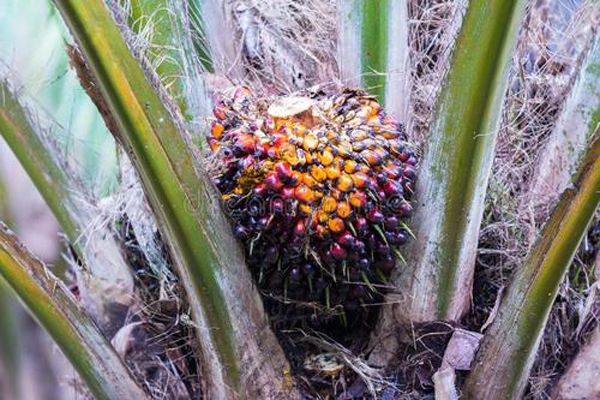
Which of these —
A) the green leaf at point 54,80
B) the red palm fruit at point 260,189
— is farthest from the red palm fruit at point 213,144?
the green leaf at point 54,80

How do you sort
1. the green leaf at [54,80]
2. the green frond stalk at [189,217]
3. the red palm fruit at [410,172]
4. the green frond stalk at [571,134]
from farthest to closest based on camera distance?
the green leaf at [54,80]
the green frond stalk at [571,134]
the red palm fruit at [410,172]
the green frond stalk at [189,217]

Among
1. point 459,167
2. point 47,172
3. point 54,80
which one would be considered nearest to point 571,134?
point 459,167

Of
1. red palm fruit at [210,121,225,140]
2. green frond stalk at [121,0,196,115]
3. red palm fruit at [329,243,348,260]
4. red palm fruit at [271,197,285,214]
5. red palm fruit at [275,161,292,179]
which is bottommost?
red palm fruit at [329,243,348,260]

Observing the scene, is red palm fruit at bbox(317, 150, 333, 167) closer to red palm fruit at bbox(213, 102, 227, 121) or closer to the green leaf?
red palm fruit at bbox(213, 102, 227, 121)

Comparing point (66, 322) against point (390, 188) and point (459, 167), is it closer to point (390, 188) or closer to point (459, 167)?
point (390, 188)

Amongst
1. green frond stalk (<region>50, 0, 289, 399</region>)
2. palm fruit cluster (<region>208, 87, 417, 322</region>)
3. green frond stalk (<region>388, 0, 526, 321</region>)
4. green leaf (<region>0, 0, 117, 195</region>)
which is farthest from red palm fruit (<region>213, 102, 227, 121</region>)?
green leaf (<region>0, 0, 117, 195</region>)

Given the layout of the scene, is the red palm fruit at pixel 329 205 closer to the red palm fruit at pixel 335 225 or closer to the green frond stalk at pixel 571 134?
the red palm fruit at pixel 335 225
